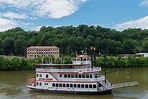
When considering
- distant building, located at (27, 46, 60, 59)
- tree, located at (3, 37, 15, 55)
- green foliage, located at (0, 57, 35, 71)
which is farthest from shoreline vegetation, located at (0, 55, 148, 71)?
tree, located at (3, 37, 15, 55)

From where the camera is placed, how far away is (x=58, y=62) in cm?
→ 7588

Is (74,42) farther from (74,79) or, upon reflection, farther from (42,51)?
(74,79)

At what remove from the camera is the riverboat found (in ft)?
124

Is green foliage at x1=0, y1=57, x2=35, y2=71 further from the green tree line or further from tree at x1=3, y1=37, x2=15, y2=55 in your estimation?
tree at x1=3, y1=37, x2=15, y2=55

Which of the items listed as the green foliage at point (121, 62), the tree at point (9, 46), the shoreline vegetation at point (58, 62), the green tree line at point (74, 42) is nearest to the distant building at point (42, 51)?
the green tree line at point (74, 42)

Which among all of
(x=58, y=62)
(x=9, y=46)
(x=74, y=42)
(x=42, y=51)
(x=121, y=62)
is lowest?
(x=121, y=62)

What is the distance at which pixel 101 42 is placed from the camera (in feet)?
391

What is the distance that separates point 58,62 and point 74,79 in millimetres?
37607

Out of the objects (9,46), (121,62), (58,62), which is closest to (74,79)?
(58,62)

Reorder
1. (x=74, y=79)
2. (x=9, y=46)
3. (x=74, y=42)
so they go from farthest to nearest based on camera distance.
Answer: (x=74, y=42)
(x=9, y=46)
(x=74, y=79)

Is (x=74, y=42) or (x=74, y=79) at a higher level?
(x=74, y=42)

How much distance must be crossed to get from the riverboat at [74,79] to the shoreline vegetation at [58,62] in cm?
2676

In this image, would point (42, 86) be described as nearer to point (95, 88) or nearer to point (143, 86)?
point (95, 88)

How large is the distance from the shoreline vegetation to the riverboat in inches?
1053
